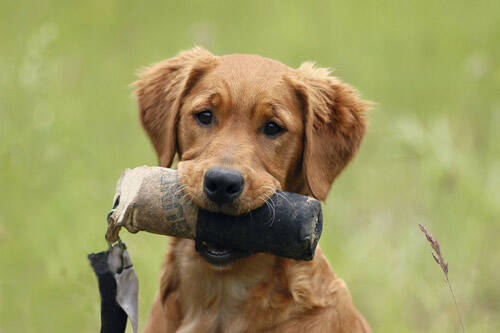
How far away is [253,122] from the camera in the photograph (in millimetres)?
3984

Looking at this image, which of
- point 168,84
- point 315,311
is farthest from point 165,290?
point 168,84

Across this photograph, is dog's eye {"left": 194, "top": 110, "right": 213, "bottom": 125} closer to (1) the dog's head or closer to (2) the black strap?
(1) the dog's head

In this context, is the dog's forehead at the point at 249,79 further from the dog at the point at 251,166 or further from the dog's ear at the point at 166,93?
the dog's ear at the point at 166,93

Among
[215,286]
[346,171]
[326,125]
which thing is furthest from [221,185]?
[346,171]

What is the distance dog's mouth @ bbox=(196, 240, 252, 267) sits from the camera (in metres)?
3.64

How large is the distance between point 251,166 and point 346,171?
446cm

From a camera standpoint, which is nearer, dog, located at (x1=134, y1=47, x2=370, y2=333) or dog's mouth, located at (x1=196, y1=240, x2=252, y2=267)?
dog's mouth, located at (x1=196, y1=240, x2=252, y2=267)

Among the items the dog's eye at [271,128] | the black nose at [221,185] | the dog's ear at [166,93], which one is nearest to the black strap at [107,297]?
the black nose at [221,185]

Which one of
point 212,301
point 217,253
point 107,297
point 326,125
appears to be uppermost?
point 326,125

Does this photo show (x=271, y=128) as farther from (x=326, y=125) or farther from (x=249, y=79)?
(x=326, y=125)

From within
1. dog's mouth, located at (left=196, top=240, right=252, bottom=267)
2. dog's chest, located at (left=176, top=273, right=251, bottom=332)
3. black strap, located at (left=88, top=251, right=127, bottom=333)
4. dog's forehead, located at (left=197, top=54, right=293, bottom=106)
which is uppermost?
dog's forehead, located at (left=197, top=54, right=293, bottom=106)

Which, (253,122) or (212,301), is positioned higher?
(253,122)

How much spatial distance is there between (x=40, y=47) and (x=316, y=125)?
2231 mm

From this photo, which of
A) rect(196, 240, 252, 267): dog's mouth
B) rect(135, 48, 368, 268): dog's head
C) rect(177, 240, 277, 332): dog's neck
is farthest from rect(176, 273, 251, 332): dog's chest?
rect(135, 48, 368, 268): dog's head
